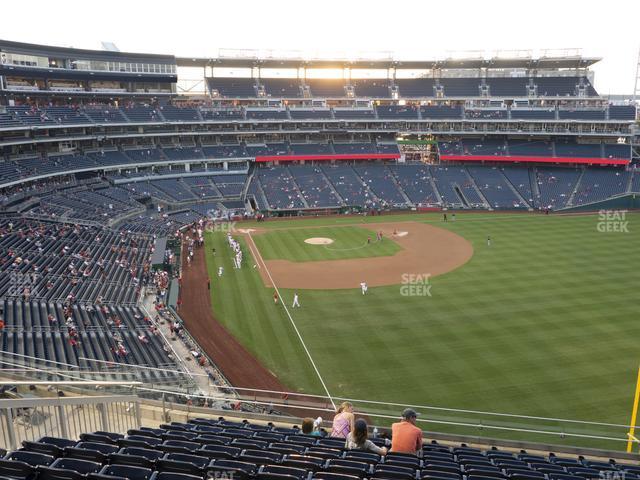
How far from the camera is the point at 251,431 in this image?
1160cm

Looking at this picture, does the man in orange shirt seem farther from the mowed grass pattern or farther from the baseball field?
the mowed grass pattern

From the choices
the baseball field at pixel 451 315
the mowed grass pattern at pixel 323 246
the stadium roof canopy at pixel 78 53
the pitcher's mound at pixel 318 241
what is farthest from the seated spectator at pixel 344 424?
the stadium roof canopy at pixel 78 53

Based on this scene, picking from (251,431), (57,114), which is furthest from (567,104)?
(251,431)

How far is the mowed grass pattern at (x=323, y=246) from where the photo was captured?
43.6 m

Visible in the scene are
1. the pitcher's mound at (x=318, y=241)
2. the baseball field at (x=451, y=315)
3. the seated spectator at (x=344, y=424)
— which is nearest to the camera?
the seated spectator at (x=344, y=424)

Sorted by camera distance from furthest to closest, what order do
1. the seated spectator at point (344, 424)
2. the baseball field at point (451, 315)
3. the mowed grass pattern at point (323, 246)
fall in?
1. the mowed grass pattern at point (323, 246)
2. the baseball field at point (451, 315)
3. the seated spectator at point (344, 424)

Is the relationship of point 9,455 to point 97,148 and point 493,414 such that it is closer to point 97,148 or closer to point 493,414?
point 493,414

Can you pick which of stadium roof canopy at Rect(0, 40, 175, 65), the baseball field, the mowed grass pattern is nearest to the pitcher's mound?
the baseball field

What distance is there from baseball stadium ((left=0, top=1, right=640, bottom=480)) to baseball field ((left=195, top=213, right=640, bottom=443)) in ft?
0.61

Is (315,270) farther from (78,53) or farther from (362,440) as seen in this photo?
(78,53)

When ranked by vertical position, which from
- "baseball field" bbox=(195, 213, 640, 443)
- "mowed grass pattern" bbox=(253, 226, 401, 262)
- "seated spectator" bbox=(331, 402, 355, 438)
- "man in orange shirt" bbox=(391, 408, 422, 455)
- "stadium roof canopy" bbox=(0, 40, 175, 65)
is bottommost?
"baseball field" bbox=(195, 213, 640, 443)

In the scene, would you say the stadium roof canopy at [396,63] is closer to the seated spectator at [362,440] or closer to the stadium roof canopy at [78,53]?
the stadium roof canopy at [78,53]

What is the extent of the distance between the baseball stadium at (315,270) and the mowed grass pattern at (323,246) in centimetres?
42

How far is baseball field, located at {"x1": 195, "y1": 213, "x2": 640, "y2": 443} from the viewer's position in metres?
21.3
